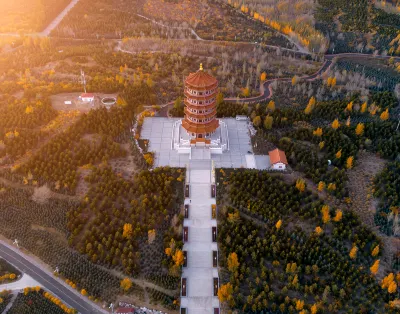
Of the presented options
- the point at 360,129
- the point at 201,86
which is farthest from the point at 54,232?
the point at 360,129

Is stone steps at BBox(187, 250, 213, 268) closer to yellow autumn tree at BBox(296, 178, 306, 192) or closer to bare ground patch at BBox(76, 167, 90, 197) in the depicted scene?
yellow autumn tree at BBox(296, 178, 306, 192)

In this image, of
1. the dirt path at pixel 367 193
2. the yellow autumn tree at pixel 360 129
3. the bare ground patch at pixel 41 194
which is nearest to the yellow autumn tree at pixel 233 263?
the dirt path at pixel 367 193

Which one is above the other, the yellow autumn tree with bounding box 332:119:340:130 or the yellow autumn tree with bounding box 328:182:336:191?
the yellow autumn tree with bounding box 332:119:340:130

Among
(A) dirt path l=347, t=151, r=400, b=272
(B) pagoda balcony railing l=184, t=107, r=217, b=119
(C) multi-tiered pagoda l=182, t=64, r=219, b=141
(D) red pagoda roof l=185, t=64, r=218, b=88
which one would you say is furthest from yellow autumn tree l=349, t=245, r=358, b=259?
(D) red pagoda roof l=185, t=64, r=218, b=88

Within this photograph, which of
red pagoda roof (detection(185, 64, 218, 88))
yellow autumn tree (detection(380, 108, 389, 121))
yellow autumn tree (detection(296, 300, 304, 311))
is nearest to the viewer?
yellow autumn tree (detection(296, 300, 304, 311))

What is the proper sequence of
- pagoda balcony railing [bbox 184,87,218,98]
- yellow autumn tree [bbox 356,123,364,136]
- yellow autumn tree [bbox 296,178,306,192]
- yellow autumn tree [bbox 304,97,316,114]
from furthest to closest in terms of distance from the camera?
1. yellow autumn tree [bbox 304,97,316,114]
2. yellow autumn tree [bbox 356,123,364,136]
3. pagoda balcony railing [bbox 184,87,218,98]
4. yellow autumn tree [bbox 296,178,306,192]

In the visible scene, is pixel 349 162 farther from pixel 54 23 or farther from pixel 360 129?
pixel 54 23

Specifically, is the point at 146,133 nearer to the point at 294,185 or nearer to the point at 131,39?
the point at 294,185

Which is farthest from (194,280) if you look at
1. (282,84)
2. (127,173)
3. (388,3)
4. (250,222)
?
(388,3)

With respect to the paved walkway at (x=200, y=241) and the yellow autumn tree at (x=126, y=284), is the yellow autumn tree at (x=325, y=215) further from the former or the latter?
the yellow autumn tree at (x=126, y=284)
